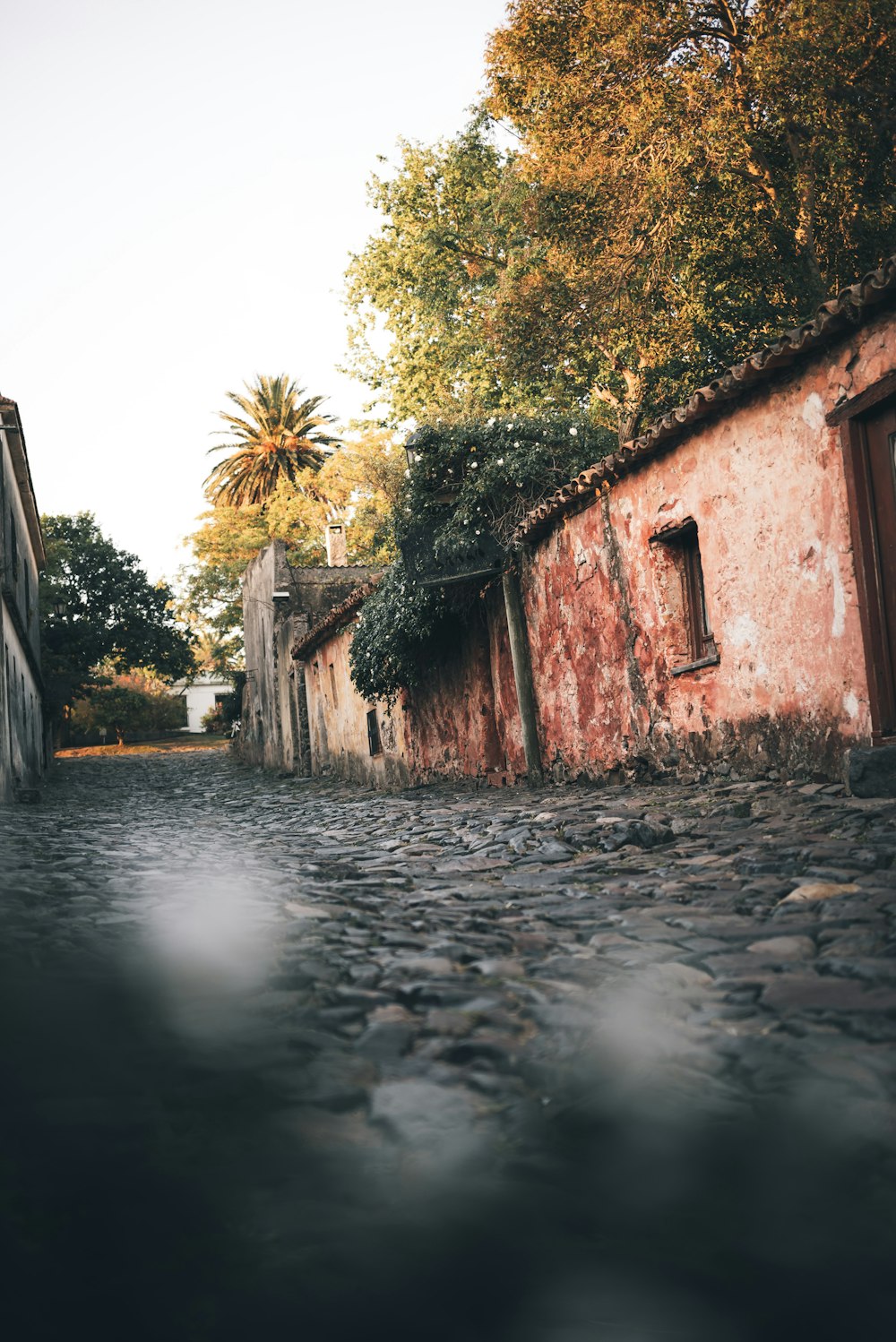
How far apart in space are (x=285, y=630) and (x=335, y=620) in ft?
20.7

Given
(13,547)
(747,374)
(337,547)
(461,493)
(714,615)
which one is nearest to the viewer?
(747,374)

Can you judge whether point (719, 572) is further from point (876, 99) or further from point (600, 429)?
point (876, 99)

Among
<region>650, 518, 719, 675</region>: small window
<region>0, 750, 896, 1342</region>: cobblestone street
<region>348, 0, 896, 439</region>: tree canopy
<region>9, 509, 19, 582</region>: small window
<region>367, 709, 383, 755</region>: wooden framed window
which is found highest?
<region>348, 0, 896, 439</region>: tree canopy

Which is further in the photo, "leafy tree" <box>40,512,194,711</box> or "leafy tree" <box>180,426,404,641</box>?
"leafy tree" <box>40,512,194,711</box>

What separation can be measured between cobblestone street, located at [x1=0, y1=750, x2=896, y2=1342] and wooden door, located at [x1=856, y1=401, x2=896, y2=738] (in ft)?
6.94

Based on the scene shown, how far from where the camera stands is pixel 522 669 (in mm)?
12242

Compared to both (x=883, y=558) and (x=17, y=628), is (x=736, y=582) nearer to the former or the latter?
(x=883, y=558)

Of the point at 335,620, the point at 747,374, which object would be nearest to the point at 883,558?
the point at 747,374

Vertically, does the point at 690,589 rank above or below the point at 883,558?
above

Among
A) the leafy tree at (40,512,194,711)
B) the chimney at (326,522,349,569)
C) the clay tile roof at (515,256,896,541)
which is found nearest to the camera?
the clay tile roof at (515,256,896,541)

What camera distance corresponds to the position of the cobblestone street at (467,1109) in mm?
1784

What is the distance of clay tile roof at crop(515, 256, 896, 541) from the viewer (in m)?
6.63

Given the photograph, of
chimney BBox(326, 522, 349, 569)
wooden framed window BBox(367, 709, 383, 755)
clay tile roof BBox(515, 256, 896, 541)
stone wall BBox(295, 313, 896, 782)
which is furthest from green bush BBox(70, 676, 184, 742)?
clay tile roof BBox(515, 256, 896, 541)

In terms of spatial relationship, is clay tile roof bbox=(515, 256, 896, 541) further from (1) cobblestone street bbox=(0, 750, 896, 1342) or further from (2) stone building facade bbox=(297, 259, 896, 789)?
(1) cobblestone street bbox=(0, 750, 896, 1342)
